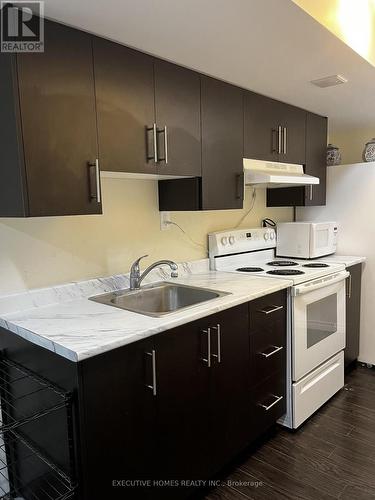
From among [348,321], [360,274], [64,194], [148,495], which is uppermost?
[64,194]

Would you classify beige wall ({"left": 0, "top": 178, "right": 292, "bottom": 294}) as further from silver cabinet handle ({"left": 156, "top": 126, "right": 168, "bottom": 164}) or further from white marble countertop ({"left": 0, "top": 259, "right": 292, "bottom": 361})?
silver cabinet handle ({"left": 156, "top": 126, "right": 168, "bottom": 164})

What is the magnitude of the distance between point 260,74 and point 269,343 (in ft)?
4.93

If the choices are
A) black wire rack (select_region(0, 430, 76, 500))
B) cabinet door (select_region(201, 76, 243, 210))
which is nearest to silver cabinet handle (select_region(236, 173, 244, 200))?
cabinet door (select_region(201, 76, 243, 210))

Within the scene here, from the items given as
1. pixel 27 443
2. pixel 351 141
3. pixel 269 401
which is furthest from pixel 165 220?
pixel 351 141

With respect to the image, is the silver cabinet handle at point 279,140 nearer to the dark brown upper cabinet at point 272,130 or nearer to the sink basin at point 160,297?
the dark brown upper cabinet at point 272,130

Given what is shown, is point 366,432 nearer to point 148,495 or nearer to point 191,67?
point 148,495

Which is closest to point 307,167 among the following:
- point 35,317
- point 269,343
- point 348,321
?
point 348,321

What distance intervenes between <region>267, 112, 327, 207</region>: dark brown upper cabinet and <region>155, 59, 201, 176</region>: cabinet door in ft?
4.12

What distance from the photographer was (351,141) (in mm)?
3621

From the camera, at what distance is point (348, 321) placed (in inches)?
115

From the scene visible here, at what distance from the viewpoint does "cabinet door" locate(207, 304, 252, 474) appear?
5.88ft

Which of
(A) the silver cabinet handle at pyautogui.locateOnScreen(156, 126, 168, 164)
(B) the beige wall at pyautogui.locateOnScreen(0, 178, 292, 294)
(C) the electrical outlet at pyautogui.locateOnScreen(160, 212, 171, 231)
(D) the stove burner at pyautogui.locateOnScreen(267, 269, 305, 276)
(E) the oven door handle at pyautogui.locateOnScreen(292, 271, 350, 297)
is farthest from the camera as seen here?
(D) the stove burner at pyautogui.locateOnScreen(267, 269, 305, 276)

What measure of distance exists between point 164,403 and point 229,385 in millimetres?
456

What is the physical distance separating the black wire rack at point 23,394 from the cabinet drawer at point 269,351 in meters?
1.07
